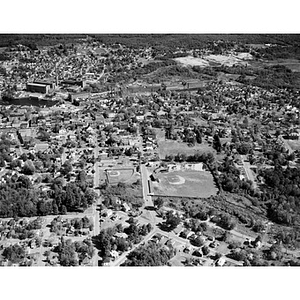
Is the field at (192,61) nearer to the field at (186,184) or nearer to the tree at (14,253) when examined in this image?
the field at (186,184)

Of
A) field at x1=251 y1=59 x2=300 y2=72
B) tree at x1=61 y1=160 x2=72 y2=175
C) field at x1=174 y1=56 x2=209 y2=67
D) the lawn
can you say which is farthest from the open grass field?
field at x1=251 y1=59 x2=300 y2=72

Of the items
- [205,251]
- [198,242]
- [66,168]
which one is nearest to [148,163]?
[66,168]

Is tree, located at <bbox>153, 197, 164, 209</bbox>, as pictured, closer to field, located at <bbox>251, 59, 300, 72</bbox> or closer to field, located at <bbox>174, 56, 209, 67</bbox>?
field, located at <bbox>174, 56, 209, 67</bbox>

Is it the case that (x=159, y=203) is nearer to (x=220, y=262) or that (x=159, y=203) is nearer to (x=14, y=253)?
(x=220, y=262)

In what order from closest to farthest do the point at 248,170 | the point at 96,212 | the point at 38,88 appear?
the point at 96,212 < the point at 248,170 < the point at 38,88

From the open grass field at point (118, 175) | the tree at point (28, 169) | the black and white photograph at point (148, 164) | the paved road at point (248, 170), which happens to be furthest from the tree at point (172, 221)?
the tree at point (28, 169)

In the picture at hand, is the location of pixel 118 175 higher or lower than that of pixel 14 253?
higher

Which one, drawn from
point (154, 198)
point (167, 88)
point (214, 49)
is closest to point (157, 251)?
point (154, 198)
